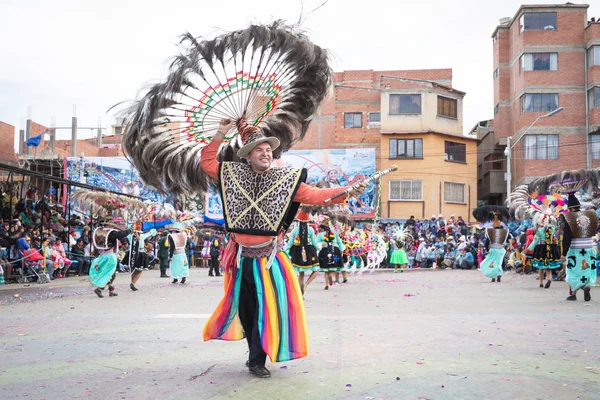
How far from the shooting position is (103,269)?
46.3 ft

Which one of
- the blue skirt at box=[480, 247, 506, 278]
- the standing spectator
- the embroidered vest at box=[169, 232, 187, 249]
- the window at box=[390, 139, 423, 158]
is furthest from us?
the window at box=[390, 139, 423, 158]

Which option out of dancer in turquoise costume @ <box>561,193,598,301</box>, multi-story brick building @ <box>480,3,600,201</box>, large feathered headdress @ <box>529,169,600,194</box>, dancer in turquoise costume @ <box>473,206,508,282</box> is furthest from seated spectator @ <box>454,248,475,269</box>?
dancer in turquoise costume @ <box>561,193,598,301</box>

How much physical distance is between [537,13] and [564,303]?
1218 inches

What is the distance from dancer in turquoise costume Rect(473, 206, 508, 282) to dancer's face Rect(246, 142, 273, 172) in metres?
13.0

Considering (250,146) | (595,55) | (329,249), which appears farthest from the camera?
(595,55)

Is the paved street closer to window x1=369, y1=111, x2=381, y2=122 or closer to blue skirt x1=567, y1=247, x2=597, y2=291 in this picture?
blue skirt x1=567, y1=247, x2=597, y2=291

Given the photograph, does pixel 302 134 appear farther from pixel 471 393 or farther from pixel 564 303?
pixel 564 303

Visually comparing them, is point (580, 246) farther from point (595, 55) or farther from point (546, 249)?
point (595, 55)

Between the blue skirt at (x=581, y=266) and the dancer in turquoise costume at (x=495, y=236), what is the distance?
6146mm

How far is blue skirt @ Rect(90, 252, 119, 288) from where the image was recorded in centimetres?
1396

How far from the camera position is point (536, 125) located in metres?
38.1

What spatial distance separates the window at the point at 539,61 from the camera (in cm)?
3812

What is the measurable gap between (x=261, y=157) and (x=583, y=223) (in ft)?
25.3

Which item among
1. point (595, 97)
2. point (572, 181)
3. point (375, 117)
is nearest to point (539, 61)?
point (595, 97)
